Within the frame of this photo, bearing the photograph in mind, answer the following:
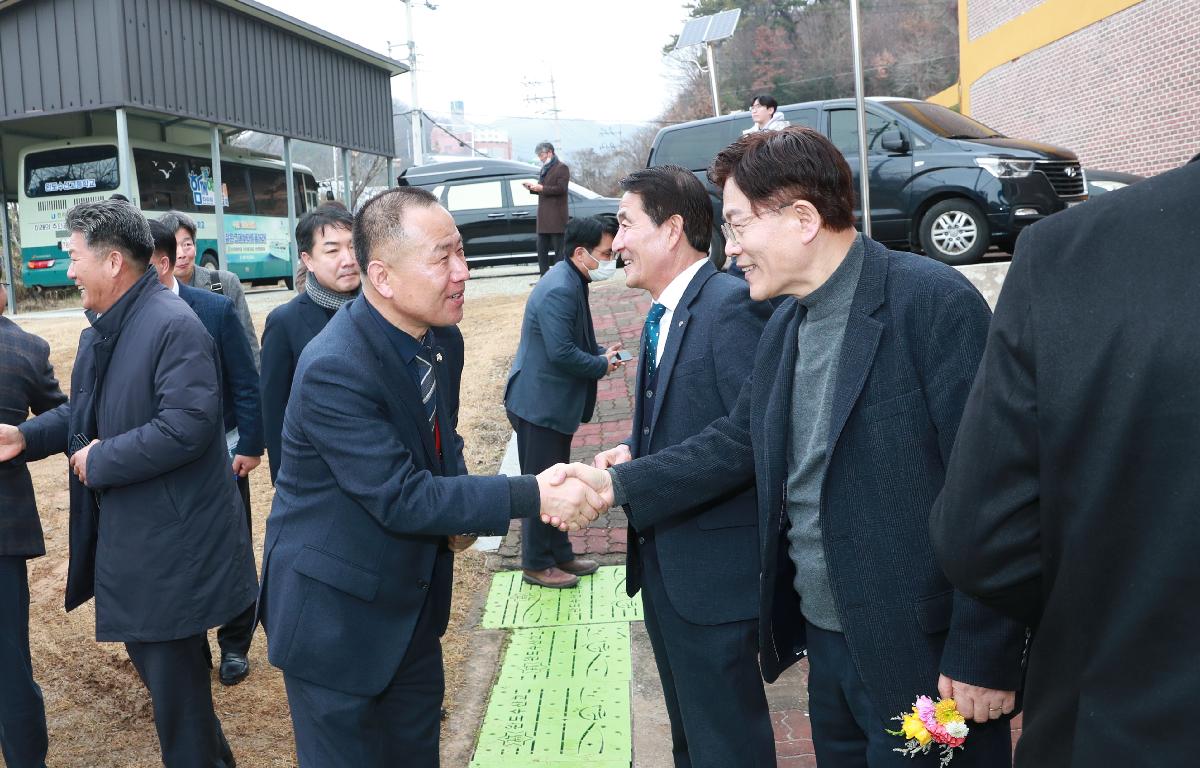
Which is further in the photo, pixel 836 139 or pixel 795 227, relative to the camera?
pixel 836 139

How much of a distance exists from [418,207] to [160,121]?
63.9 ft

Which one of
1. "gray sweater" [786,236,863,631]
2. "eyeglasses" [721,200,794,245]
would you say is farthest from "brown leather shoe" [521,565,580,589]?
"eyeglasses" [721,200,794,245]

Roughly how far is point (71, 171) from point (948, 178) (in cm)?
1608

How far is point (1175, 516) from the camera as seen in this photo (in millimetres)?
1441

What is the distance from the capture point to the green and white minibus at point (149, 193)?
18734mm

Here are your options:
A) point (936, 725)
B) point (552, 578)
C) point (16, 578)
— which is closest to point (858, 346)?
point (936, 725)

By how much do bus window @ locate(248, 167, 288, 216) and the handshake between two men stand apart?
2110 cm

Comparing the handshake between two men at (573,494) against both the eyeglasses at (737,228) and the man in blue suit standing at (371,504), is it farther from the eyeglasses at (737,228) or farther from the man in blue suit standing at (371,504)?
the eyeglasses at (737,228)

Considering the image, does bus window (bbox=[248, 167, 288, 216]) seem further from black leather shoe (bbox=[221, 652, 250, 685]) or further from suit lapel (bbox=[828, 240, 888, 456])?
suit lapel (bbox=[828, 240, 888, 456])

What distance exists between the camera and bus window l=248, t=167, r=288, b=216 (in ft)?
74.0

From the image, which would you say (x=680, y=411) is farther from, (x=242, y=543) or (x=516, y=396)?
(x=516, y=396)

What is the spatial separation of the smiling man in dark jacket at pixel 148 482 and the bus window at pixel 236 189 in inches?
750

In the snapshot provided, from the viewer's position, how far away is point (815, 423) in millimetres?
2510

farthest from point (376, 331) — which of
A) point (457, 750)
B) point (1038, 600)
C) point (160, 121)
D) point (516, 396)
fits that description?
point (160, 121)
